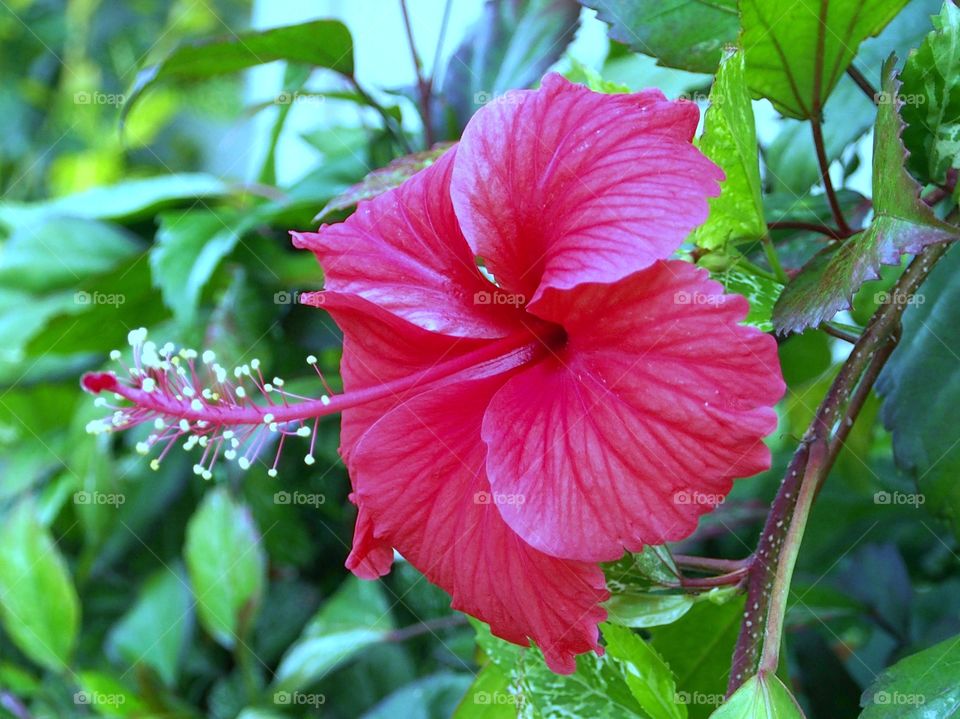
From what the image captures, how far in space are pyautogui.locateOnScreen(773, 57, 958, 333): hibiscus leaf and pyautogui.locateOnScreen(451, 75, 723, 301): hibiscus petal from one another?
58mm

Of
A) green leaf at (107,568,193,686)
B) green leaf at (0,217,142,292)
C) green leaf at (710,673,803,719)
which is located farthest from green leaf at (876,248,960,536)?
green leaf at (0,217,142,292)

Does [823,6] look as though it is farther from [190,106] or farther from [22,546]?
[190,106]

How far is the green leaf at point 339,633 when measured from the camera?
69 centimetres

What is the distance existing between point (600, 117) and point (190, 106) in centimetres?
191

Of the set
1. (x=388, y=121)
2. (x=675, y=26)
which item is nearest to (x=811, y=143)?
(x=675, y=26)

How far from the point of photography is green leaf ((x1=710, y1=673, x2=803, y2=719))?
0.95ft

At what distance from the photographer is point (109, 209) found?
95 centimetres

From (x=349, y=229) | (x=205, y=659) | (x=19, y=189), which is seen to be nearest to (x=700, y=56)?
(x=349, y=229)
